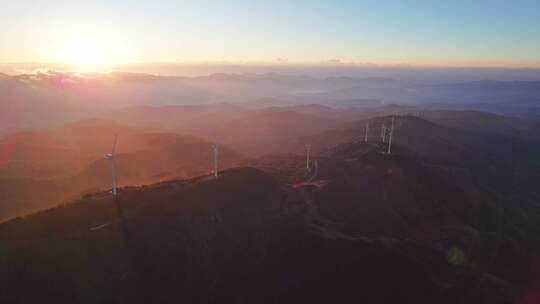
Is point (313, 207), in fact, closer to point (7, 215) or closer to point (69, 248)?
point (69, 248)

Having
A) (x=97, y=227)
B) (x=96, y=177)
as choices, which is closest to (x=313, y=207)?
(x=97, y=227)

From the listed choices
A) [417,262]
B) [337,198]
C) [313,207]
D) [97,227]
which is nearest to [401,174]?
[337,198]

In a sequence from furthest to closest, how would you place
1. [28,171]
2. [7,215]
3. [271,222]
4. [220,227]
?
[28,171]
[7,215]
[271,222]
[220,227]

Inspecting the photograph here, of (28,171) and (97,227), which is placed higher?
(97,227)

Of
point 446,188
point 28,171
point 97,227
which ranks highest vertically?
point 97,227

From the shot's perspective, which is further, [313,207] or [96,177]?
[96,177]

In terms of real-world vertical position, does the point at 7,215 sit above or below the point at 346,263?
below

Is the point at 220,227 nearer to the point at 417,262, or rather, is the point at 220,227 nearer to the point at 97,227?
the point at 97,227

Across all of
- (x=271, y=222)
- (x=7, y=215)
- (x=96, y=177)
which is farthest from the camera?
(x=96, y=177)

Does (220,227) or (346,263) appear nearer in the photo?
(346,263)
